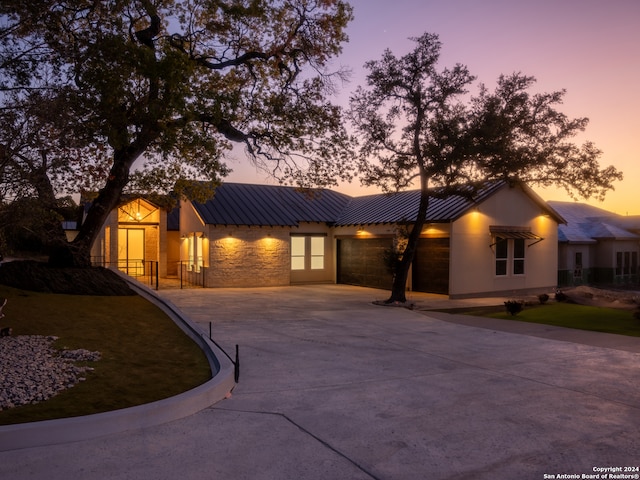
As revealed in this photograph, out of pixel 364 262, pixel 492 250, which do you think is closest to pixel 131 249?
pixel 364 262

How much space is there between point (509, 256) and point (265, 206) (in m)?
11.9

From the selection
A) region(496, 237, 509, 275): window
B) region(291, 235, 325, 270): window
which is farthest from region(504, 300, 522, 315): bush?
region(291, 235, 325, 270): window

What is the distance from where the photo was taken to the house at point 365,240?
68.5 ft

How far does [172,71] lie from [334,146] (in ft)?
19.0

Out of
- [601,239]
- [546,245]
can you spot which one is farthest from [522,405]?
[601,239]

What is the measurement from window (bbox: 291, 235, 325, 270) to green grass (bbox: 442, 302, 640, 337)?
10857mm

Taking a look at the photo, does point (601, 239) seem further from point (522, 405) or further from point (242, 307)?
point (522, 405)

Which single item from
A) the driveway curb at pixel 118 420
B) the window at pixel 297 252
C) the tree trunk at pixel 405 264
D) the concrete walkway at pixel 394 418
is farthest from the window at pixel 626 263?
the driveway curb at pixel 118 420

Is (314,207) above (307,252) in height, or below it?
above

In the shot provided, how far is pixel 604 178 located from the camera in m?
16.4

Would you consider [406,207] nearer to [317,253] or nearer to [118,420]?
[317,253]

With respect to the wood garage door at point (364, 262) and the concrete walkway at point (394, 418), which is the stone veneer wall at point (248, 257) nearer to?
the wood garage door at point (364, 262)

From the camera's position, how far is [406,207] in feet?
78.7

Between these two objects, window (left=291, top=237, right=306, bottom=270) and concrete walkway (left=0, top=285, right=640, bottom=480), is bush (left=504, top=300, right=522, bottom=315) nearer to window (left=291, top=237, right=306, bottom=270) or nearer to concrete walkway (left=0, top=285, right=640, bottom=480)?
concrete walkway (left=0, top=285, right=640, bottom=480)
